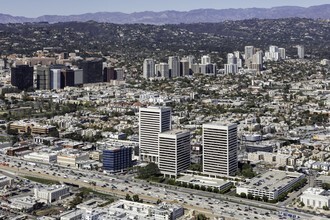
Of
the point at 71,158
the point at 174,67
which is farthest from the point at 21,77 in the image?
the point at 71,158

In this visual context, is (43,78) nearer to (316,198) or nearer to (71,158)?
(71,158)

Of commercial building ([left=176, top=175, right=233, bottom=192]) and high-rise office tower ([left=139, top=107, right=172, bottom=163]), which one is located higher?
high-rise office tower ([left=139, top=107, right=172, bottom=163])

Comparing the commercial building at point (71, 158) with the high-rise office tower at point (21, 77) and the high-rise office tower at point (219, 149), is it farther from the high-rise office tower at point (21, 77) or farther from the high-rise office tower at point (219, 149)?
the high-rise office tower at point (21, 77)

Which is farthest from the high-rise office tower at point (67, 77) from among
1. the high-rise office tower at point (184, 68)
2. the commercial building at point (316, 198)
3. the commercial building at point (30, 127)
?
the commercial building at point (316, 198)

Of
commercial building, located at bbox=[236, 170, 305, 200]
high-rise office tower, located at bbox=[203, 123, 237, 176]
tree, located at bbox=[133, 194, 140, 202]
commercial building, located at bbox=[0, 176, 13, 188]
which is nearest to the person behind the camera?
tree, located at bbox=[133, 194, 140, 202]

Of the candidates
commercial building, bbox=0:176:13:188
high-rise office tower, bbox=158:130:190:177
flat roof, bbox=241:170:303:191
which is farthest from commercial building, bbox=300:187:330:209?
commercial building, bbox=0:176:13:188

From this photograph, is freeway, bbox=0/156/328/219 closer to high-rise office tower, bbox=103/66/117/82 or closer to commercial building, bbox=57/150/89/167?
commercial building, bbox=57/150/89/167

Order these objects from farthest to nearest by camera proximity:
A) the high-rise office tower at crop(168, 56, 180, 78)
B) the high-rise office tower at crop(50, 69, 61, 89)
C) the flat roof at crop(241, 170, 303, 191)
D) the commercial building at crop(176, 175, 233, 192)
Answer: the high-rise office tower at crop(168, 56, 180, 78) → the high-rise office tower at crop(50, 69, 61, 89) → the commercial building at crop(176, 175, 233, 192) → the flat roof at crop(241, 170, 303, 191)
